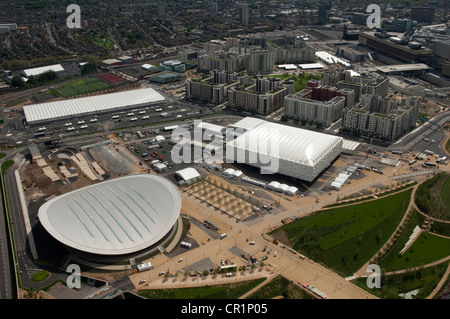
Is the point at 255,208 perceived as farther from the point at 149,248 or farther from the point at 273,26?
the point at 273,26

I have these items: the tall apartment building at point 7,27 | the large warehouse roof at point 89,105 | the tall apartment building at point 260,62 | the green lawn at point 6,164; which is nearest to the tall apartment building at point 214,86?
the large warehouse roof at point 89,105

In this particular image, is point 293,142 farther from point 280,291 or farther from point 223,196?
point 280,291

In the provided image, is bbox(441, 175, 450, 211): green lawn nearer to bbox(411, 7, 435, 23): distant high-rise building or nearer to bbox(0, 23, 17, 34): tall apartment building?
bbox(411, 7, 435, 23): distant high-rise building

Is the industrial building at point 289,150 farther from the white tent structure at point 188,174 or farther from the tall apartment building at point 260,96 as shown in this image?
the tall apartment building at point 260,96

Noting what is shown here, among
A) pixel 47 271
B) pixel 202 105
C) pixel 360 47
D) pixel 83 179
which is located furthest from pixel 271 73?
pixel 47 271

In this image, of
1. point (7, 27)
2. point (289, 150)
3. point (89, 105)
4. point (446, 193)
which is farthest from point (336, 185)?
point (7, 27)
